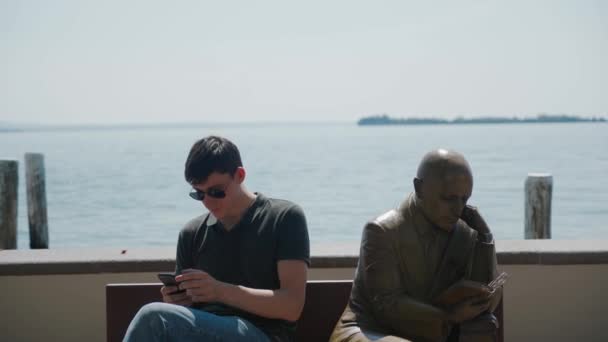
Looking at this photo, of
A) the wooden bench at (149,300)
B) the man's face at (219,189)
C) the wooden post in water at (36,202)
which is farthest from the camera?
the wooden post in water at (36,202)

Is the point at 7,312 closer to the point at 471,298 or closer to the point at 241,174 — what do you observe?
the point at 241,174

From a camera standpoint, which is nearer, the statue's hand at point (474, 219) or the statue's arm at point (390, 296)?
the statue's arm at point (390, 296)

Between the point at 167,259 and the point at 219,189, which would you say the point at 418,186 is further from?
the point at 167,259

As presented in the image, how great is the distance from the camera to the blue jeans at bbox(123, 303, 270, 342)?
330 cm

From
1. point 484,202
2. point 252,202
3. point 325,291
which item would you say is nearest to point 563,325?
point 325,291

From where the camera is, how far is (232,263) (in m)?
3.74

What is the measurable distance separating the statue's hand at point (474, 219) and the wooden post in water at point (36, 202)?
21.3 ft

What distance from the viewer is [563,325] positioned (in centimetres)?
543

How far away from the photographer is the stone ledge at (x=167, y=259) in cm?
521

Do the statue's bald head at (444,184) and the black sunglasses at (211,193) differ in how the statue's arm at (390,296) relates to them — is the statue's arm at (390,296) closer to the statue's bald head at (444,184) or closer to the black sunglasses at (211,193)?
the statue's bald head at (444,184)

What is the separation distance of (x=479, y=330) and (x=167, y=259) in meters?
2.31

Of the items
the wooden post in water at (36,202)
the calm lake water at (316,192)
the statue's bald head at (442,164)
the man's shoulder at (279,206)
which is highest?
the statue's bald head at (442,164)

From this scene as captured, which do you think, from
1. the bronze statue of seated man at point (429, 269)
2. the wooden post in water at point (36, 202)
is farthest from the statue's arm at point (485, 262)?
the wooden post in water at point (36, 202)

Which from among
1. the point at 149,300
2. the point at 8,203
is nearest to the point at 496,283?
the point at 149,300
